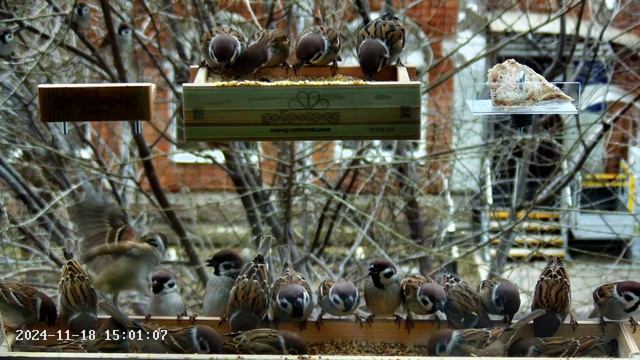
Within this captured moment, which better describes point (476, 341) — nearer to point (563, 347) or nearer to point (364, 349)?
point (563, 347)

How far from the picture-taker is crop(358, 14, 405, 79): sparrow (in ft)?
12.8

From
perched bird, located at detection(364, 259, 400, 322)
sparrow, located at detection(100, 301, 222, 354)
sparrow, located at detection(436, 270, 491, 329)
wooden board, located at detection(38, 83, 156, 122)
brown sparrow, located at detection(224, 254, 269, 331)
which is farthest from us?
perched bird, located at detection(364, 259, 400, 322)

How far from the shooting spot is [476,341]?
Answer: 365cm

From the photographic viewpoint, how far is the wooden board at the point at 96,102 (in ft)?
10.4

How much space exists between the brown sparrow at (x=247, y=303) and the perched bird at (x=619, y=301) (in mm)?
1572

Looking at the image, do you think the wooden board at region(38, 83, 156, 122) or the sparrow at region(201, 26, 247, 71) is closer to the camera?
the wooden board at region(38, 83, 156, 122)

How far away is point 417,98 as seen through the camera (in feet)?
10.7

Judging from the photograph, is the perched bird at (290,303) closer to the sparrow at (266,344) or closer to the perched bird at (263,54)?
the sparrow at (266,344)

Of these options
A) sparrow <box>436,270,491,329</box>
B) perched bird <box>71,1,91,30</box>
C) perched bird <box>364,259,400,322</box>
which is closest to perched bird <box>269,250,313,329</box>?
perched bird <box>364,259,400,322</box>

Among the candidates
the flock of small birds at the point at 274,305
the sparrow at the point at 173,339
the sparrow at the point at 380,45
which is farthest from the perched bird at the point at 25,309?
the sparrow at the point at 380,45

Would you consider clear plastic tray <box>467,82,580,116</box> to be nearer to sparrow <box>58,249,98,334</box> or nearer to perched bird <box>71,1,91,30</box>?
sparrow <box>58,249,98,334</box>

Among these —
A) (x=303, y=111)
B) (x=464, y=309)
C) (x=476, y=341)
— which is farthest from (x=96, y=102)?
(x=464, y=309)

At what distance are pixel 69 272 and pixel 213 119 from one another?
121cm

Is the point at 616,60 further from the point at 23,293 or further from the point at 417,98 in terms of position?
the point at 23,293
